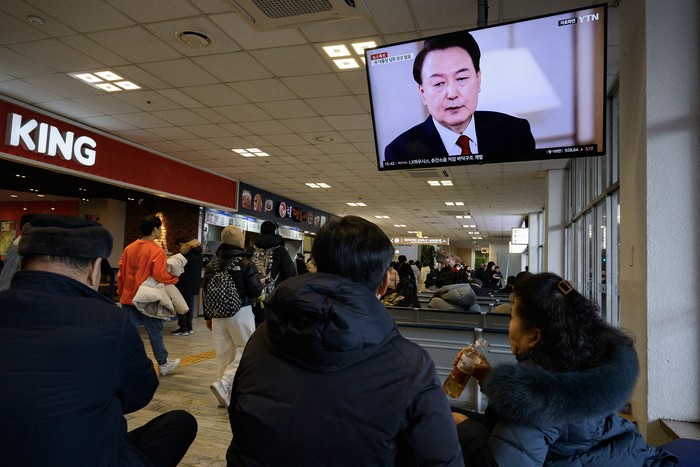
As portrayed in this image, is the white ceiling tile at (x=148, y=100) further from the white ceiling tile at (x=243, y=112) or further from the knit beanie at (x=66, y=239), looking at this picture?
the knit beanie at (x=66, y=239)

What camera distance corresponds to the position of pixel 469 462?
1.43m

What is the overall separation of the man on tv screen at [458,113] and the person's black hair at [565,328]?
1755mm

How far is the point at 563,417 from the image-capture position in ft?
4.00

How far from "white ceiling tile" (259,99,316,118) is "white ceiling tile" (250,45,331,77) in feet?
2.93

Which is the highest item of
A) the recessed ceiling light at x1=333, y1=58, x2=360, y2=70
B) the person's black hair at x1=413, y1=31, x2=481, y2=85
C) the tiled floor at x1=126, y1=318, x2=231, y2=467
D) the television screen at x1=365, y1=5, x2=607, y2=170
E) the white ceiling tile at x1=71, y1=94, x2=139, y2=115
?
the recessed ceiling light at x1=333, y1=58, x2=360, y2=70

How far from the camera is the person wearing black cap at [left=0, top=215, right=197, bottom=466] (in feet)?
4.17

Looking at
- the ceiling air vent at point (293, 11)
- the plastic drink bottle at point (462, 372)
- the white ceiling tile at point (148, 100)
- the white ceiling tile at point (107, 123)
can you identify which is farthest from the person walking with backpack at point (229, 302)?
the white ceiling tile at point (107, 123)

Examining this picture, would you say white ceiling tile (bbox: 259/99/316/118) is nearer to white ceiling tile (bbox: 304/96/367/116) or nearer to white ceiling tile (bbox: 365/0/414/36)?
white ceiling tile (bbox: 304/96/367/116)

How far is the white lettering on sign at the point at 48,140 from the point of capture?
6090 millimetres

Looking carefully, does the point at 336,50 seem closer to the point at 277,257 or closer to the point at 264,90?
the point at 264,90

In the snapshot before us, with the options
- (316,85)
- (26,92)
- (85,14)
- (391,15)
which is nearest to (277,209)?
(26,92)

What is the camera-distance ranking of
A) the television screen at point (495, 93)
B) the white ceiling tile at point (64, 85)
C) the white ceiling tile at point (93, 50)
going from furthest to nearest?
the white ceiling tile at point (64, 85)
the white ceiling tile at point (93, 50)
the television screen at point (495, 93)

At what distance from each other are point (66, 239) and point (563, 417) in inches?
65.4

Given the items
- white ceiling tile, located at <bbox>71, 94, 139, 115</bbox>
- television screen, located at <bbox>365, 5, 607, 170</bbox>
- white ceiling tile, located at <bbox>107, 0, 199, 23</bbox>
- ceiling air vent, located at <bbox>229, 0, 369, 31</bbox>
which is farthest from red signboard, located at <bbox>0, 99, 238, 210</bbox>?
television screen, located at <bbox>365, 5, 607, 170</bbox>
